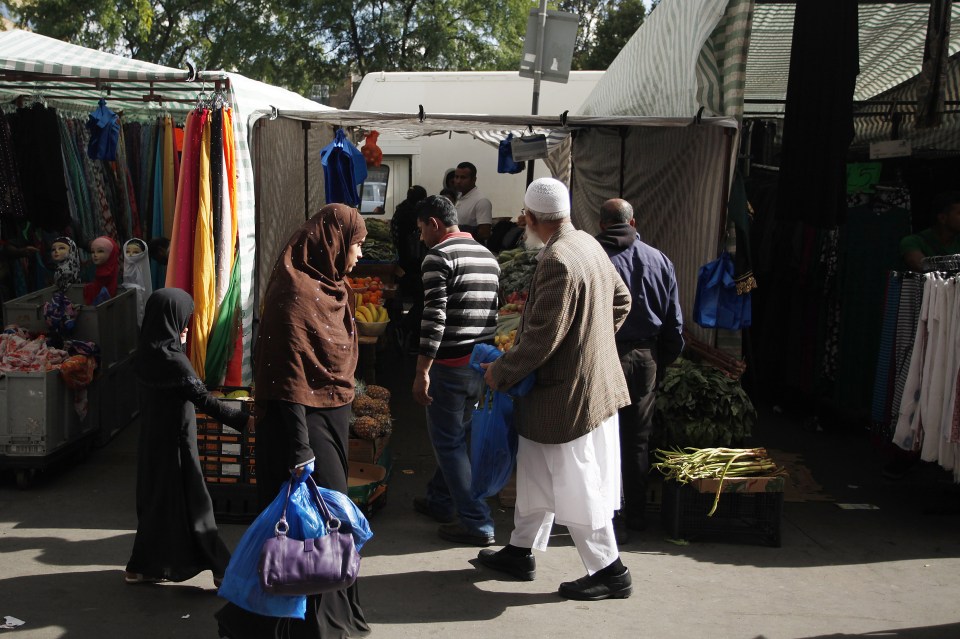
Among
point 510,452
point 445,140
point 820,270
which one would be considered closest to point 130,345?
point 510,452

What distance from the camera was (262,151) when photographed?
6305mm

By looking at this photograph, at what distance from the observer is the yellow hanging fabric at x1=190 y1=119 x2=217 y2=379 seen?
18.2ft

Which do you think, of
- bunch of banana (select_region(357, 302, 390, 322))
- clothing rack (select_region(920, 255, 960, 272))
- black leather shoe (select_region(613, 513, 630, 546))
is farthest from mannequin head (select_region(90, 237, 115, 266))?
clothing rack (select_region(920, 255, 960, 272))

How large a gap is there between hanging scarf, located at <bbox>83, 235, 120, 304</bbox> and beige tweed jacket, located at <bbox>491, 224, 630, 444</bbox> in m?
4.15

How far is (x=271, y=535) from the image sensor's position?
340cm

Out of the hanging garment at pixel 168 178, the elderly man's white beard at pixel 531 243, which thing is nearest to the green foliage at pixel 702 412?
the elderly man's white beard at pixel 531 243

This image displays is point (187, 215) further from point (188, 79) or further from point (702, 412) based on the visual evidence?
point (702, 412)

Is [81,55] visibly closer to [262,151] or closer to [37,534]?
[262,151]

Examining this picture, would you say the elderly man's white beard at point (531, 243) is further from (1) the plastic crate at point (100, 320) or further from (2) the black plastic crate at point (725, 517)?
(2) the black plastic crate at point (725, 517)

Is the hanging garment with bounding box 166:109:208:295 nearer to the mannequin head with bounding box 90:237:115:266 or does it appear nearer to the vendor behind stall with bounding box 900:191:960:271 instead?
the mannequin head with bounding box 90:237:115:266

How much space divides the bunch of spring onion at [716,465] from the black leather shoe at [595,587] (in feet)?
2.96

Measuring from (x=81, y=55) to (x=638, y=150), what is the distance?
4.48m

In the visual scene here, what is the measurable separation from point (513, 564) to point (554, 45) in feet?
22.8

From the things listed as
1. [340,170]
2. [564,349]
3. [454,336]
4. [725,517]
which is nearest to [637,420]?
[725,517]
